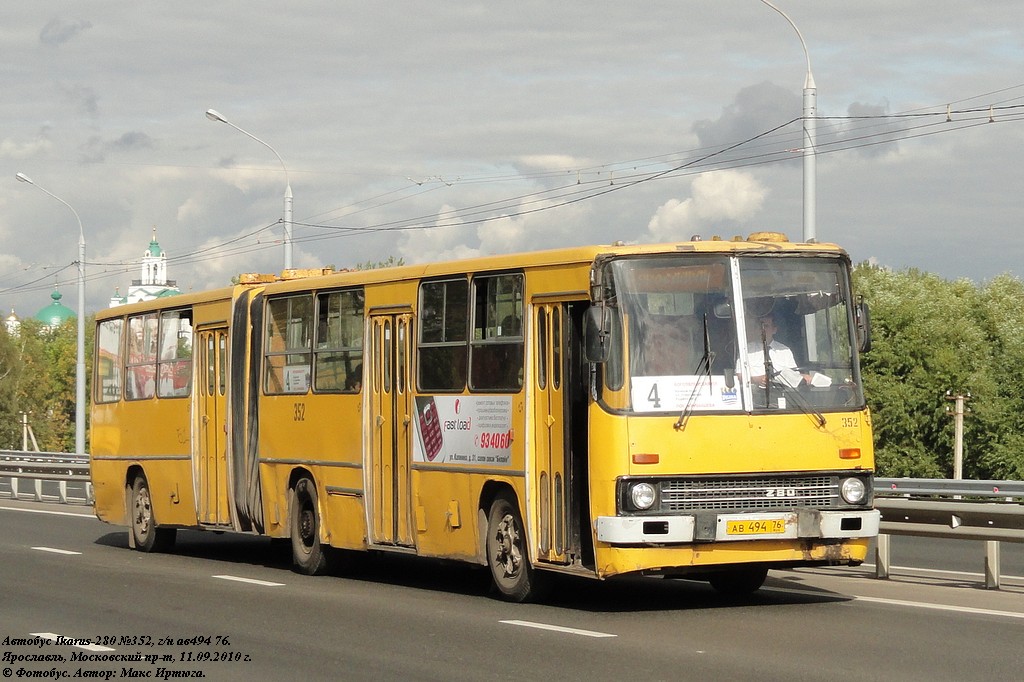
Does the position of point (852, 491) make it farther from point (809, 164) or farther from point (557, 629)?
point (809, 164)

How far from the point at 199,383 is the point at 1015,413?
52.0m

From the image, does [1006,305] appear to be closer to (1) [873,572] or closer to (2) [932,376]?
(2) [932,376]

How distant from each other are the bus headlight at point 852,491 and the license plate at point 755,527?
641 mm

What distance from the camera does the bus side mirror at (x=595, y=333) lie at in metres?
12.6

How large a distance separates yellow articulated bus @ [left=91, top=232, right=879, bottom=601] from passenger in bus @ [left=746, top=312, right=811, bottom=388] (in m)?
0.02

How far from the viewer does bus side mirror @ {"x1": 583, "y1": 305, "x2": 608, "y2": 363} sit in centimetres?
1262

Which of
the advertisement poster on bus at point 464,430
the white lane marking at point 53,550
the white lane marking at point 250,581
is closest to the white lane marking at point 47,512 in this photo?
the white lane marking at point 53,550

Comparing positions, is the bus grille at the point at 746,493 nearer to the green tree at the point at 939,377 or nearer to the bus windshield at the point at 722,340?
the bus windshield at the point at 722,340

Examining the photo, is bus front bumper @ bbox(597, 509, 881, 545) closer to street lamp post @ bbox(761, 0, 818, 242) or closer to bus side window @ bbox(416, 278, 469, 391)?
bus side window @ bbox(416, 278, 469, 391)

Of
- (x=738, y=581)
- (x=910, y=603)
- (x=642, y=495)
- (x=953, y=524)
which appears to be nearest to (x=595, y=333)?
(x=642, y=495)

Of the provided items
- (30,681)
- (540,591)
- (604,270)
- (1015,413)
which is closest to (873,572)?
(540,591)

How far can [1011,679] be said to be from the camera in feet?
31.2

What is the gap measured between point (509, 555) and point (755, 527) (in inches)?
91.6

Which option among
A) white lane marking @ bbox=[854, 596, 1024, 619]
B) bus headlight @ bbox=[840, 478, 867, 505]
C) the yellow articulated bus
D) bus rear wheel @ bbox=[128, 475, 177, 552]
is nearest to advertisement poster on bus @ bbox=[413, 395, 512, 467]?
the yellow articulated bus
